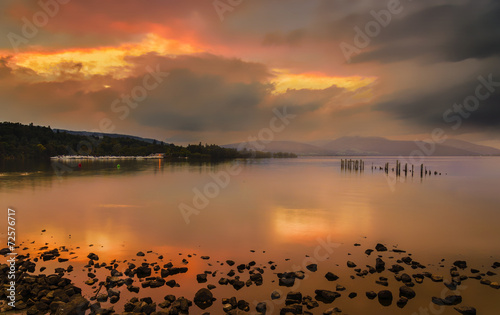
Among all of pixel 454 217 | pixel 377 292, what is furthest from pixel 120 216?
pixel 454 217

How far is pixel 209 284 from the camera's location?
11734 millimetres

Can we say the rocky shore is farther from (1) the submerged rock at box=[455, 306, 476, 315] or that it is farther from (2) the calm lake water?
(2) the calm lake water

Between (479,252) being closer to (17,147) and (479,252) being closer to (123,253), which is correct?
(123,253)

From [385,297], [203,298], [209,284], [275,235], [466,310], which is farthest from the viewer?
[275,235]

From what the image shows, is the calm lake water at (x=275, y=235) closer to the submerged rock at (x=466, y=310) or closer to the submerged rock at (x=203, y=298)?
the submerged rock at (x=203, y=298)

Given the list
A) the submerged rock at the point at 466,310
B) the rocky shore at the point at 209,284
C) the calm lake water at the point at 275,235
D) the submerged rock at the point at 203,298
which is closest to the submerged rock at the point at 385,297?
the rocky shore at the point at 209,284

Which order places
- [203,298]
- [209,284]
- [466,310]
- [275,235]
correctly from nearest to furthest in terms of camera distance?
[466,310] → [203,298] → [209,284] → [275,235]

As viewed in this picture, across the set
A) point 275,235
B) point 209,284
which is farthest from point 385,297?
point 275,235

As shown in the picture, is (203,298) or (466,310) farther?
(203,298)

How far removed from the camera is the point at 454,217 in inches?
1093

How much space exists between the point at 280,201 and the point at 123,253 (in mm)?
23105

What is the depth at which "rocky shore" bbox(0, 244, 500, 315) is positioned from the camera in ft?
32.2

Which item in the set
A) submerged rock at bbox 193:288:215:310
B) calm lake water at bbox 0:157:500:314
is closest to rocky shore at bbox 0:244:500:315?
submerged rock at bbox 193:288:215:310

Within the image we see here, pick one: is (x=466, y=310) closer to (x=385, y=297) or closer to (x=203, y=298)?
(x=385, y=297)
